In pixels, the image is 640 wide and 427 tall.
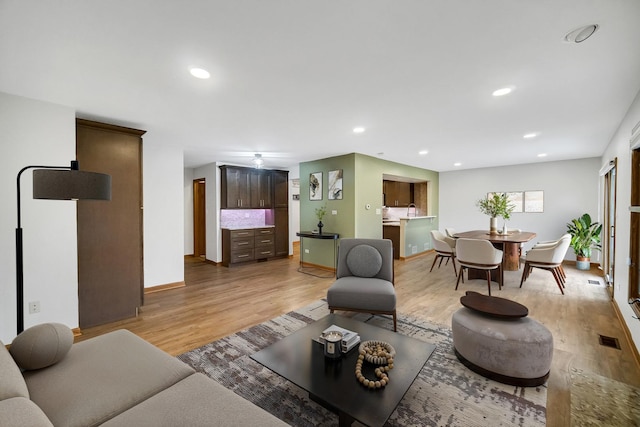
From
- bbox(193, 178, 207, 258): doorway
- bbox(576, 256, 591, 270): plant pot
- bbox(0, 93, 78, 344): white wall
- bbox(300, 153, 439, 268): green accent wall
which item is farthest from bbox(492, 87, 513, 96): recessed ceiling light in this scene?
bbox(193, 178, 207, 258): doorway

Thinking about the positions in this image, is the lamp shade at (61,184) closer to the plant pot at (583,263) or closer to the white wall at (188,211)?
the white wall at (188,211)

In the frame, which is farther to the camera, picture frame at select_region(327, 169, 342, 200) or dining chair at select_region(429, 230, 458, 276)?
picture frame at select_region(327, 169, 342, 200)

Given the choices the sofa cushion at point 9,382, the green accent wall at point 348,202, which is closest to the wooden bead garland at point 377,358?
the sofa cushion at point 9,382

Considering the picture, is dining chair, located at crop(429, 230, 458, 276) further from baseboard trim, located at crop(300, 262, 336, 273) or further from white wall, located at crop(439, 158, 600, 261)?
white wall, located at crop(439, 158, 600, 261)

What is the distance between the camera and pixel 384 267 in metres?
3.35

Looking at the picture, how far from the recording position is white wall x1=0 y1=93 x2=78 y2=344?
2477 mm

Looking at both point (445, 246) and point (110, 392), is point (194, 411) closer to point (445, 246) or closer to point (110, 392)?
point (110, 392)

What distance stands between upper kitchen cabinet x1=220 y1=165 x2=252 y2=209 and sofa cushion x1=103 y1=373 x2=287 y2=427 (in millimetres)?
5299

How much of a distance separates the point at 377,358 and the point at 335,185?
4.23 metres

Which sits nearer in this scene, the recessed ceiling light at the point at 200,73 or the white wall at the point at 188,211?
the recessed ceiling light at the point at 200,73

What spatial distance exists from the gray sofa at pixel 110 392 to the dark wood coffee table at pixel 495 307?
6.36ft

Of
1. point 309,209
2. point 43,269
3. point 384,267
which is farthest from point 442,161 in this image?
point 43,269

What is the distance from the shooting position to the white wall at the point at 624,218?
2.68 meters

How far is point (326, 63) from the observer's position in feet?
6.61
